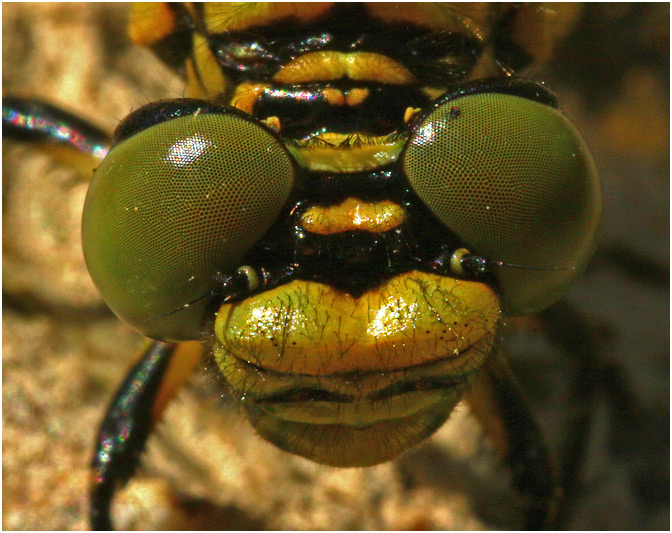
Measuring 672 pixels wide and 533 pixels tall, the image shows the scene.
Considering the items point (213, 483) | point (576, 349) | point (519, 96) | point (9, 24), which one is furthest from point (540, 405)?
point (9, 24)

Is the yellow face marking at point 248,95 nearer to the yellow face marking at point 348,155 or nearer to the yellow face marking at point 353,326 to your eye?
the yellow face marking at point 348,155

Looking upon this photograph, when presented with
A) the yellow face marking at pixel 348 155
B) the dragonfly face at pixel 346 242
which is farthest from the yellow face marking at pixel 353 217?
the yellow face marking at pixel 348 155

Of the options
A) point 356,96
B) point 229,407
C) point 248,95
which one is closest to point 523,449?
point 229,407

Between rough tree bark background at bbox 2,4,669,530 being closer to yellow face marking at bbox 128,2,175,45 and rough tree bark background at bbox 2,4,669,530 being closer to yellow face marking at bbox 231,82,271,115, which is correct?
yellow face marking at bbox 128,2,175,45

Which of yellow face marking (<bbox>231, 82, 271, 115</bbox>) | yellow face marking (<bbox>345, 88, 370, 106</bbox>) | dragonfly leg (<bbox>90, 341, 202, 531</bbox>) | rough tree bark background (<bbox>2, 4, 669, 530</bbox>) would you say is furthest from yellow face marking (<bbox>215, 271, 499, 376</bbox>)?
rough tree bark background (<bbox>2, 4, 669, 530</bbox>)

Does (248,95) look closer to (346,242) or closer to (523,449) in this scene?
(346,242)

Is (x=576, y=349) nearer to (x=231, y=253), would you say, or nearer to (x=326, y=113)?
(x=326, y=113)
